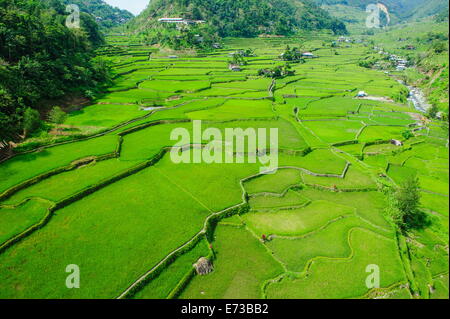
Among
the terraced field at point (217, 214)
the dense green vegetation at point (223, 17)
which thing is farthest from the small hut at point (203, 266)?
the dense green vegetation at point (223, 17)

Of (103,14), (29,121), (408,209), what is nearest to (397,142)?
(408,209)

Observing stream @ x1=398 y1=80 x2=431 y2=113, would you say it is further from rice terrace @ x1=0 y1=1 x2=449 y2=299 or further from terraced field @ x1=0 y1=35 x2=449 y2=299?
terraced field @ x1=0 y1=35 x2=449 y2=299

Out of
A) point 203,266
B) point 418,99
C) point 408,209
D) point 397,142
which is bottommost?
point 203,266

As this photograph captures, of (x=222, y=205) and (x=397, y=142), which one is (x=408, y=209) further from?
(x=397, y=142)

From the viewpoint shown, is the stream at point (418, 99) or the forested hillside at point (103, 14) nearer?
the stream at point (418, 99)

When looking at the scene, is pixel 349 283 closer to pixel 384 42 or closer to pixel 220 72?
pixel 220 72

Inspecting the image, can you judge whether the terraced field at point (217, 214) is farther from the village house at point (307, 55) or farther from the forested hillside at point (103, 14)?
the forested hillside at point (103, 14)
